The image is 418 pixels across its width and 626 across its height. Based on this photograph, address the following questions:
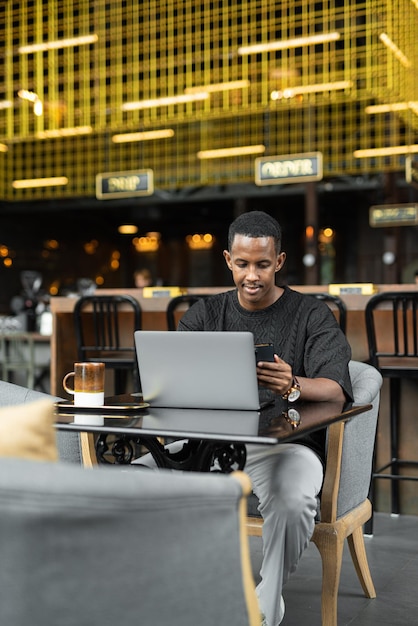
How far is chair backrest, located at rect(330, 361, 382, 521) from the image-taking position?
237cm

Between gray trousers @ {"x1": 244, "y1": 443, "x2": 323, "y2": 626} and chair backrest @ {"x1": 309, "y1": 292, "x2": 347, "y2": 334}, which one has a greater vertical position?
chair backrest @ {"x1": 309, "y1": 292, "x2": 347, "y2": 334}

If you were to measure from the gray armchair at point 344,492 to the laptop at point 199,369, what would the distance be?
374 mm

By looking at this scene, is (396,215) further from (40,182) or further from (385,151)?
(40,182)

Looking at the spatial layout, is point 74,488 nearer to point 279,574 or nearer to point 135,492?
point 135,492

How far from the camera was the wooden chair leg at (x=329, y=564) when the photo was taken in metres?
2.27

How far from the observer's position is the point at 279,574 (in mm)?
2037

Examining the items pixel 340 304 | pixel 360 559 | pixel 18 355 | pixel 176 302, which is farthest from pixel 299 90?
pixel 360 559

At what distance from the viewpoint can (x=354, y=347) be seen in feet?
13.9

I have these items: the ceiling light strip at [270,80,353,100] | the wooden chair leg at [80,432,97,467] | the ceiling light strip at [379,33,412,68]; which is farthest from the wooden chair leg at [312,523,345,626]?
the ceiling light strip at [270,80,353,100]

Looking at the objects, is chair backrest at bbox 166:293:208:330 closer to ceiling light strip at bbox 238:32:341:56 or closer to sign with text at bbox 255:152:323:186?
sign with text at bbox 255:152:323:186

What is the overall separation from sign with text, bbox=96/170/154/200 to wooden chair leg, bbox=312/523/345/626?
526cm

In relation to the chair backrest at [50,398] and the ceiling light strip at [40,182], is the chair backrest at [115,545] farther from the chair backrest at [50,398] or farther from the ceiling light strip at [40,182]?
the ceiling light strip at [40,182]

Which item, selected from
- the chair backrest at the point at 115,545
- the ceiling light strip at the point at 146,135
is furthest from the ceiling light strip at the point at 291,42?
the chair backrest at the point at 115,545

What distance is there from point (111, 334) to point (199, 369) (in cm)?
244
